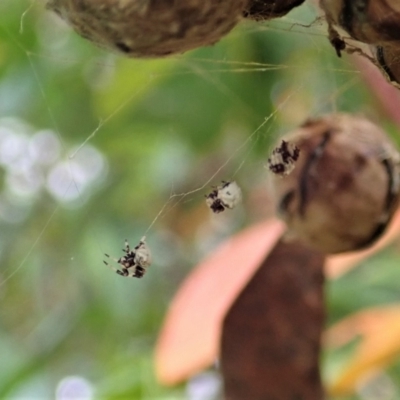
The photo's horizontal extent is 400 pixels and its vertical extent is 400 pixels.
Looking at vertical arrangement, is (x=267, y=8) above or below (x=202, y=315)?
below

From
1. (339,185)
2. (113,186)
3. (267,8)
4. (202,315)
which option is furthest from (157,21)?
(113,186)

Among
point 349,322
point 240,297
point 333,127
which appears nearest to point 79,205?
point 349,322

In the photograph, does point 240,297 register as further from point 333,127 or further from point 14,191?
point 14,191

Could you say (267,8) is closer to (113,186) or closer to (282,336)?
(282,336)

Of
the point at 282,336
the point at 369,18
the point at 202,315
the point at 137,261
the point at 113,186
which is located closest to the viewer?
the point at 369,18

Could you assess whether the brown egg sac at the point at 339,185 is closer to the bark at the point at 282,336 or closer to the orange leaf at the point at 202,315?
the bark at the point at 282,336

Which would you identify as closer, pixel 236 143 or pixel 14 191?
pixel 236 143

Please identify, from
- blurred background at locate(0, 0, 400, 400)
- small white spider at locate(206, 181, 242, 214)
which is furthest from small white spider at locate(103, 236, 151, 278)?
blurred background at locate(0, 0, 400, 400)

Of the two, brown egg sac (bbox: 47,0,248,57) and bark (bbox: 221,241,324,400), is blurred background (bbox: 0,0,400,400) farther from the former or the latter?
brown egg sac (bbox: 47,0,248,57)
